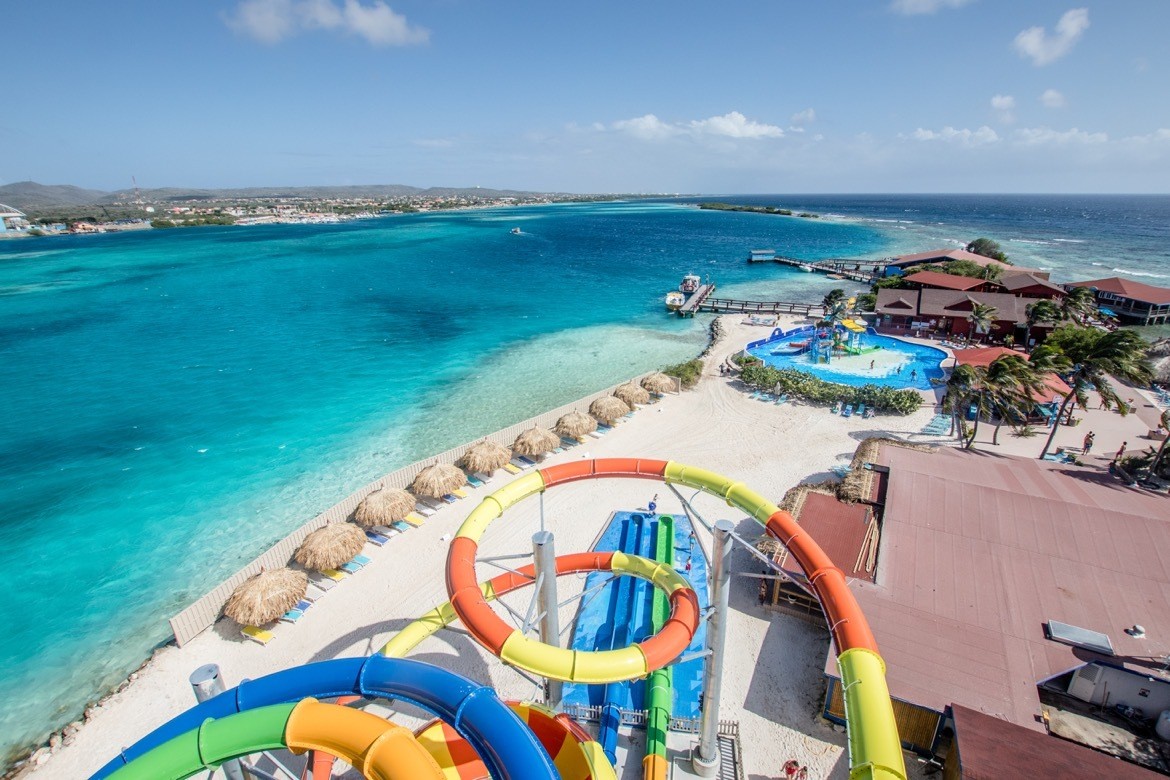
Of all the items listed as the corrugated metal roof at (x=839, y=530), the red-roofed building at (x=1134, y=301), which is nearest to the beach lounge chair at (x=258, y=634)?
the corrugated metal roof at (x=839, y=530)

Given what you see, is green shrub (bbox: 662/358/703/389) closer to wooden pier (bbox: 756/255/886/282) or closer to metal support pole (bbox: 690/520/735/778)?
metal support pole (bbox: 690/520/735/778)

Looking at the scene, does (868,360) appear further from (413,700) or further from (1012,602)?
(413,700)

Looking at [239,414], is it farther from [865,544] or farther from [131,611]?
[865,544]

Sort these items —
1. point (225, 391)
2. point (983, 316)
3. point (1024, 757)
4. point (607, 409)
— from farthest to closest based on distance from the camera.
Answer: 1. point (983, 316)
2. point (225, 391)
3. point (607, 409)
4. point (1024, 757)

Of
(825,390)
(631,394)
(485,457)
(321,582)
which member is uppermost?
(825,390)

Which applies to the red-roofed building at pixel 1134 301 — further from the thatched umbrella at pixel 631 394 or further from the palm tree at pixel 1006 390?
the thatched umbrella at pixel 631 394

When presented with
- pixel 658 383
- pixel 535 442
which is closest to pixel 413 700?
pixel 535 442
